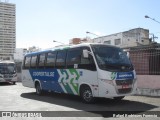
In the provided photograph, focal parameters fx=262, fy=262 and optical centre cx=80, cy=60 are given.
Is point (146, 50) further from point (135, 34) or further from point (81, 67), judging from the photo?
point (135, 34)

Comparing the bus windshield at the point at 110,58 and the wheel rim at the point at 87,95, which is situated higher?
the bus windshield at the point at 110,58

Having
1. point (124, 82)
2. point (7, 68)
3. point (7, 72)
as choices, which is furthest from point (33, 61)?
point (7, 68)

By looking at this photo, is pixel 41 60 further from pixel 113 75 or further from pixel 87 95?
pixel 113 75

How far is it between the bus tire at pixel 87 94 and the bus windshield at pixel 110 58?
1.39 m

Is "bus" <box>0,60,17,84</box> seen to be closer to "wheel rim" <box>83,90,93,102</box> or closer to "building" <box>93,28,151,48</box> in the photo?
"wheel rim" <box>83,90,93,102</box>

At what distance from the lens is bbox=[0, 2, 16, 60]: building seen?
101 metres

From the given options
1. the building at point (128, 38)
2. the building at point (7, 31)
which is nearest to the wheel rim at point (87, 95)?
the building at point (128, 38)

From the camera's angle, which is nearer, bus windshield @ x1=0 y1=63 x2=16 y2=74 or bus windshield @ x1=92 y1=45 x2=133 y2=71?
bus windshield @ x1=92 y1=45 x2=133 y2=71

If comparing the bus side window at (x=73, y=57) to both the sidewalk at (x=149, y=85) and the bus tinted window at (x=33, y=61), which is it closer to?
the bus tinted window at (x=33, y=61)

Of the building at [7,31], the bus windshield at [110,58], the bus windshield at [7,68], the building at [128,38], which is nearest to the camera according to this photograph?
the bus windshield at [110,58]

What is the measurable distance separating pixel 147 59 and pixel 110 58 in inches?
204

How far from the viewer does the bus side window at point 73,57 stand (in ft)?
41.5

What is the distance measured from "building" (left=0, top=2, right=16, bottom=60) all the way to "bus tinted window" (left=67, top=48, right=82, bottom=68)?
90.1m

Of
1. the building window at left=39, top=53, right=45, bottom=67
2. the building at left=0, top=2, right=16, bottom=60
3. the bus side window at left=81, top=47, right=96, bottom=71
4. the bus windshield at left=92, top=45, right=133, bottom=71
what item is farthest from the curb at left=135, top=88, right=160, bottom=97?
the building at left=0, top=2, right=16, bottom=60
